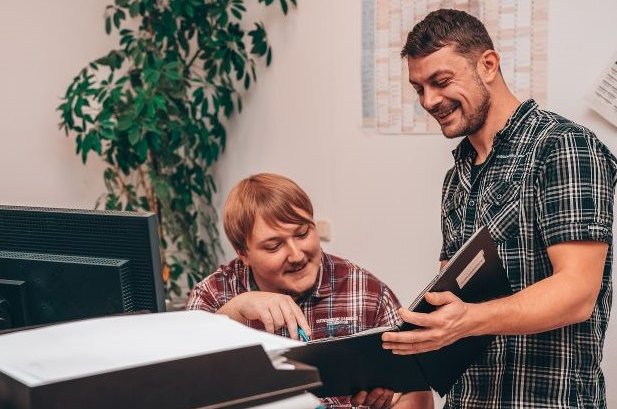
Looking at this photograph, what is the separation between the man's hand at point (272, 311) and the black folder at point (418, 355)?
107mm

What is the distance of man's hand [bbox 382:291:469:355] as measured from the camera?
4.34 ft

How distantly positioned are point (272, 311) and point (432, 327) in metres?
0.29

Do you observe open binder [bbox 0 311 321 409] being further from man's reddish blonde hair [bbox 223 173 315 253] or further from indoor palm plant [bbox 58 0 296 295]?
indoor palm plant [bbox 58 0 296 295]

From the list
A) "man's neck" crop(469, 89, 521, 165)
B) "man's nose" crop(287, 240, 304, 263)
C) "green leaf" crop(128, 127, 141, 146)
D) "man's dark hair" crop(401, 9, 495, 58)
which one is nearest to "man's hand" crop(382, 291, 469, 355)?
"man's nose" crop(287, 240, 304, 263)

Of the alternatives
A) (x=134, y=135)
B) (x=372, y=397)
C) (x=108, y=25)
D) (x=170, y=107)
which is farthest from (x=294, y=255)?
(x=108, y=25)

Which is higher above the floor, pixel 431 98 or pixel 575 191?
pixel 431 98

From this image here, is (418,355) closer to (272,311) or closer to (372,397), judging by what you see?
(372,397)

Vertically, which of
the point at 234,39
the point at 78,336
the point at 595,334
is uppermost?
the point at 234,39

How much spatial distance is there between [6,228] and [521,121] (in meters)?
1.05

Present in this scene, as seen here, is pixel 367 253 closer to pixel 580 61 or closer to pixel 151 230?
pixel 580 61

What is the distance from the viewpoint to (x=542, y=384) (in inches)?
65.9

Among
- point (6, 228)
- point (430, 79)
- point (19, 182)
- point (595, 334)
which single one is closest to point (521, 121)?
point (430, 79)

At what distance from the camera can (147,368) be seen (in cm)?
84

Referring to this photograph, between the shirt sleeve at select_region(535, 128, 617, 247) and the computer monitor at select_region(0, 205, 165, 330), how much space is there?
30.8 inches
